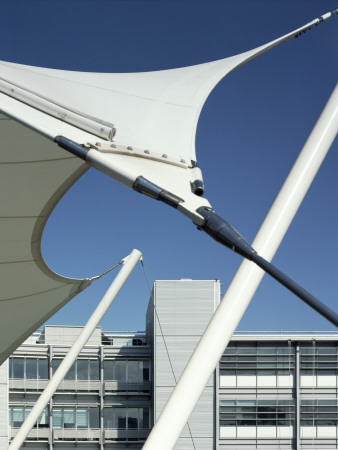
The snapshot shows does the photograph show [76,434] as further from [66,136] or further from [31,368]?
[66,136]

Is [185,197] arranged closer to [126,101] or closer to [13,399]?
[126,101]

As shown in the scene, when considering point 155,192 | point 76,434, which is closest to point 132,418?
point 76,434

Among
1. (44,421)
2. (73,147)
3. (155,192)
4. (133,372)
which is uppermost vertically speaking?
(133,372)

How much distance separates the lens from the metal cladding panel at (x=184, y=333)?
160ft

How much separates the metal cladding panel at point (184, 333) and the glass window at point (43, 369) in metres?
7.43

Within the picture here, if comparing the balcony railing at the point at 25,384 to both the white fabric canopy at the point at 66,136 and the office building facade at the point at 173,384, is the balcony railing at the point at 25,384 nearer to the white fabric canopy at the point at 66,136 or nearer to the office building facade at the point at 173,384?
the office building facade at the point at 173,384

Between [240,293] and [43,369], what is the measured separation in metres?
46.4

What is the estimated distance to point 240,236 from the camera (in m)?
4.88

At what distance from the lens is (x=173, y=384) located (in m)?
49.2

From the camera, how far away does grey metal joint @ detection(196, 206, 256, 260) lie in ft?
15.9

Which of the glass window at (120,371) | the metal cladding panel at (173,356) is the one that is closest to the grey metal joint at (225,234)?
the metal cladding panel at (173,356)

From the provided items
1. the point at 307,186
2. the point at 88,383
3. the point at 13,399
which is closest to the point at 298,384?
the point at 88,383

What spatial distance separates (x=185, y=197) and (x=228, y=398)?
45919 mm

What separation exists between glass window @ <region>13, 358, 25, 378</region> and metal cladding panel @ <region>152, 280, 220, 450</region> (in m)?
8.87
